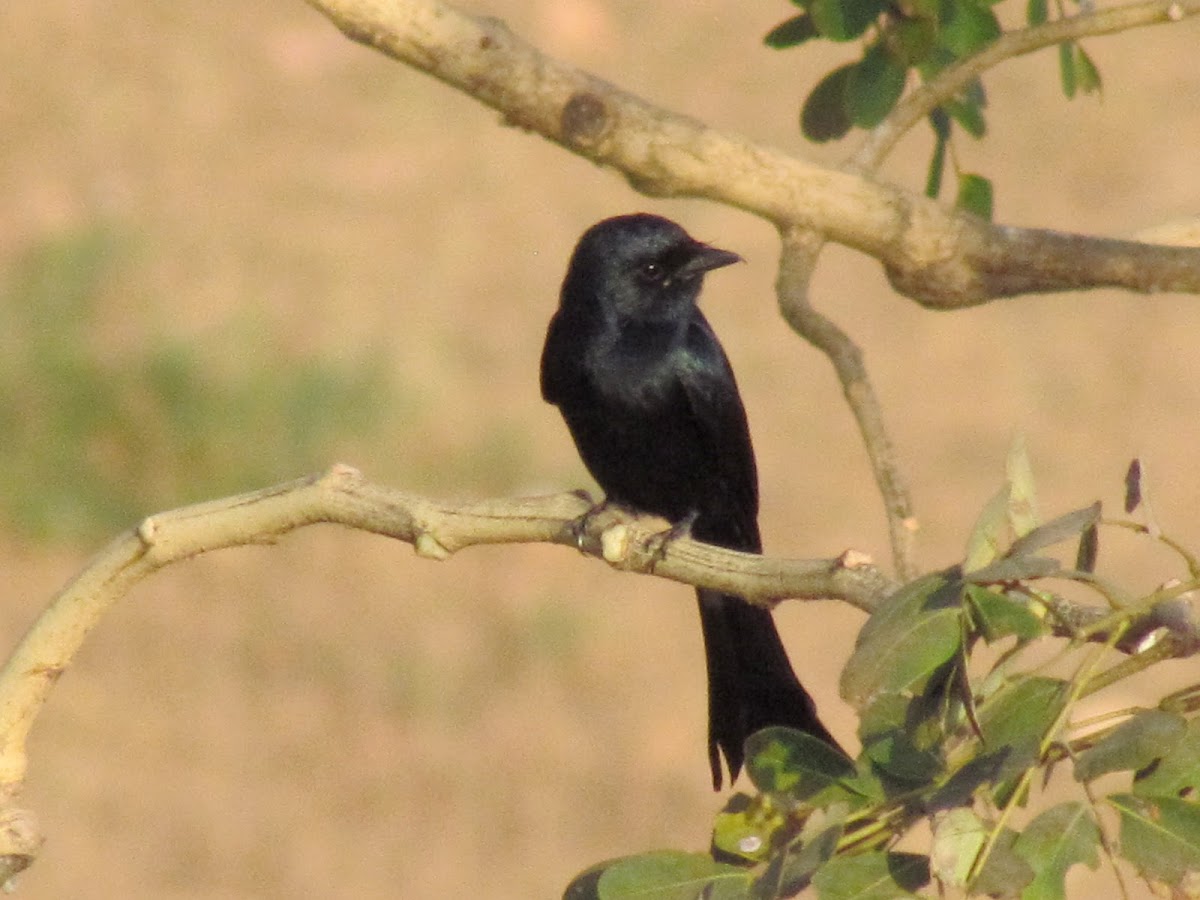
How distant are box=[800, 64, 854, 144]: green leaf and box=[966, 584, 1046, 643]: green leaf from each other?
194 cm

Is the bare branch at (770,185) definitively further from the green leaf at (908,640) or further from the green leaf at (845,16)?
the green leaf at (908,640)

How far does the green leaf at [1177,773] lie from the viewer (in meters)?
A: 1.64

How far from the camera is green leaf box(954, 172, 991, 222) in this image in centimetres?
366

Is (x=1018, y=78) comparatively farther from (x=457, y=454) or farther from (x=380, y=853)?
(x=380, y=853)

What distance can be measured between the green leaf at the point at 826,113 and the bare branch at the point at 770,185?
0.20 m

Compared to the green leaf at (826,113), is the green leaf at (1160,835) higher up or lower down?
lower down

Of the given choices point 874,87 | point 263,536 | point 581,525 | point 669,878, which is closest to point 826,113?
point 874,87

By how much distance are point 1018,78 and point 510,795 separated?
4869mm

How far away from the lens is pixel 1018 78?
1005cm

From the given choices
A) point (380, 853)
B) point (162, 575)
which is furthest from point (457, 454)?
point (380, 853)

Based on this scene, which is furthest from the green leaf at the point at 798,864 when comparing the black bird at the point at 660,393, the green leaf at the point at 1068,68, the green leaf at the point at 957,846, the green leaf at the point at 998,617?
the black bird at the point at 660,393

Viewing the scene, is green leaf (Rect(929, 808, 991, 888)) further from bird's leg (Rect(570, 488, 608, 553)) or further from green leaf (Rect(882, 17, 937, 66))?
green leaf (Rect(882, 17, 937, 66))

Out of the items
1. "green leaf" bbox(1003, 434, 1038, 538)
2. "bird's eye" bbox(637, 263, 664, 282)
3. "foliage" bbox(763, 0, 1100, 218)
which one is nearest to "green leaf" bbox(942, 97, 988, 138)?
"foliage" bbox(763, 0, 1100, 218)

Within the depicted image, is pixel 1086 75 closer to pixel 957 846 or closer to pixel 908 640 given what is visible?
pixel 908 640
